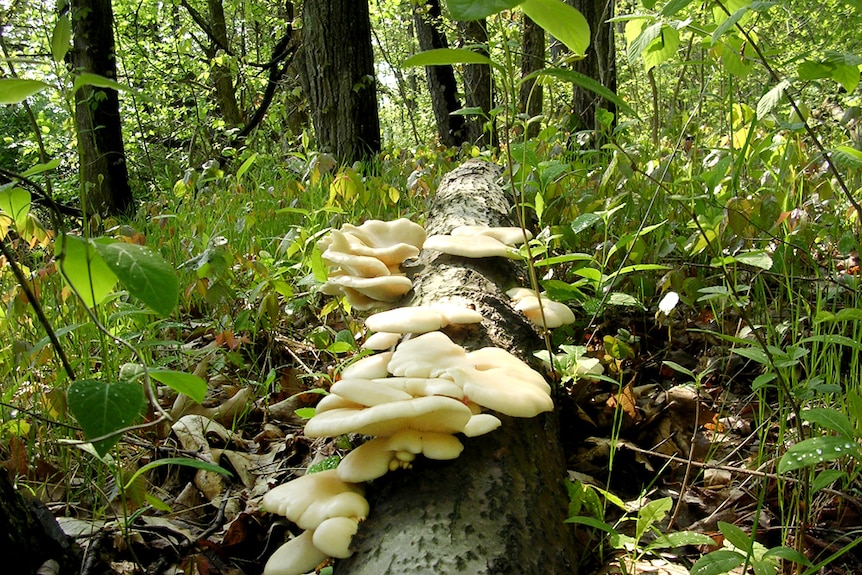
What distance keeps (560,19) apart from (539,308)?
115 cm

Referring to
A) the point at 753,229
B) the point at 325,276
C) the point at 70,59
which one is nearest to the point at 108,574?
the point at 325,276

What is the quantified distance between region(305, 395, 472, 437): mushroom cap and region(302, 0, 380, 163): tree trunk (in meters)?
5.30

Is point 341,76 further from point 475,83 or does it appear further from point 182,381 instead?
point 182,381

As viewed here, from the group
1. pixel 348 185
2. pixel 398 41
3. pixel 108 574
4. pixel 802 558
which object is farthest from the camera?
pixel 398 41

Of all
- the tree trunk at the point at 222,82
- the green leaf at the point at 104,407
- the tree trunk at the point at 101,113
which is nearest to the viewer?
the green leaf at the point at 104,407

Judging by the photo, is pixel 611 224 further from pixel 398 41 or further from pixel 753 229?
pixel 398 41

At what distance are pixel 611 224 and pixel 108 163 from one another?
592cm

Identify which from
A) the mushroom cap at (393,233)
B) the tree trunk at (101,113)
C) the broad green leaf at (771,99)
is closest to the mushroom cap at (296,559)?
the mushroom cap at (393,233)

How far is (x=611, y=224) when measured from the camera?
3.19m

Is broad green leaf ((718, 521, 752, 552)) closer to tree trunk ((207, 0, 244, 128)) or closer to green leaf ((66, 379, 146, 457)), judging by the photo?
green leaf ((66, 379, 146, 457))

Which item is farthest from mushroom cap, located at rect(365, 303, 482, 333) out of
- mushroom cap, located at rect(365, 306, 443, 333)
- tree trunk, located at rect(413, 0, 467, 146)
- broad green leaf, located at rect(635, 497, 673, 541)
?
tree trunk, located at rect(413, 0, 467, 146)

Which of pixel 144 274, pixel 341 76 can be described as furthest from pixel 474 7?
pixel 341 76

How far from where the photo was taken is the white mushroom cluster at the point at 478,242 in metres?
2.27

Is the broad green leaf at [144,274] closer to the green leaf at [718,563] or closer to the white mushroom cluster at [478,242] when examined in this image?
the green leaf at [718,563]
